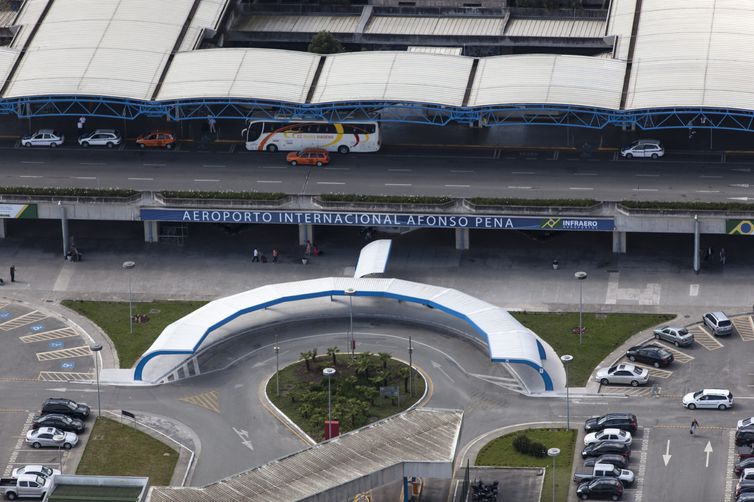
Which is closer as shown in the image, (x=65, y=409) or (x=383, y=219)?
(x=65, y=409)

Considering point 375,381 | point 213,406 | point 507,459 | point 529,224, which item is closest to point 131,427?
point 213,406

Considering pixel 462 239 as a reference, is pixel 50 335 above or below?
below

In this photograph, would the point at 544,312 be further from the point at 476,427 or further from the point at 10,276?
the point at 10,276

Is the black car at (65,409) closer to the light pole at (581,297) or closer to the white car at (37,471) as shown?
the white car at (37,471)

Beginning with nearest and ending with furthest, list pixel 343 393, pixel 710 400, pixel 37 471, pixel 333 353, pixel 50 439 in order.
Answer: pixel 37 471
pixel 50 439
pixel 710 400
pixel 343 393
pixel 333 353

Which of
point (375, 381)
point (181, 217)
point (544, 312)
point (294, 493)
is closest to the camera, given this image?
point (294, 493)

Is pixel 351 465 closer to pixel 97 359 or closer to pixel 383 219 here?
pixel 97 359

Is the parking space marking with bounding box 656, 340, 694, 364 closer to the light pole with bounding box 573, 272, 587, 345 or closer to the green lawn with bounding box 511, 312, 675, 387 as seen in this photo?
the green lawn with bounding box 511, 312, 675, 387

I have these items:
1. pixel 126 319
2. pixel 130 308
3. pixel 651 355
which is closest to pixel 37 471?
pixel 126 319
